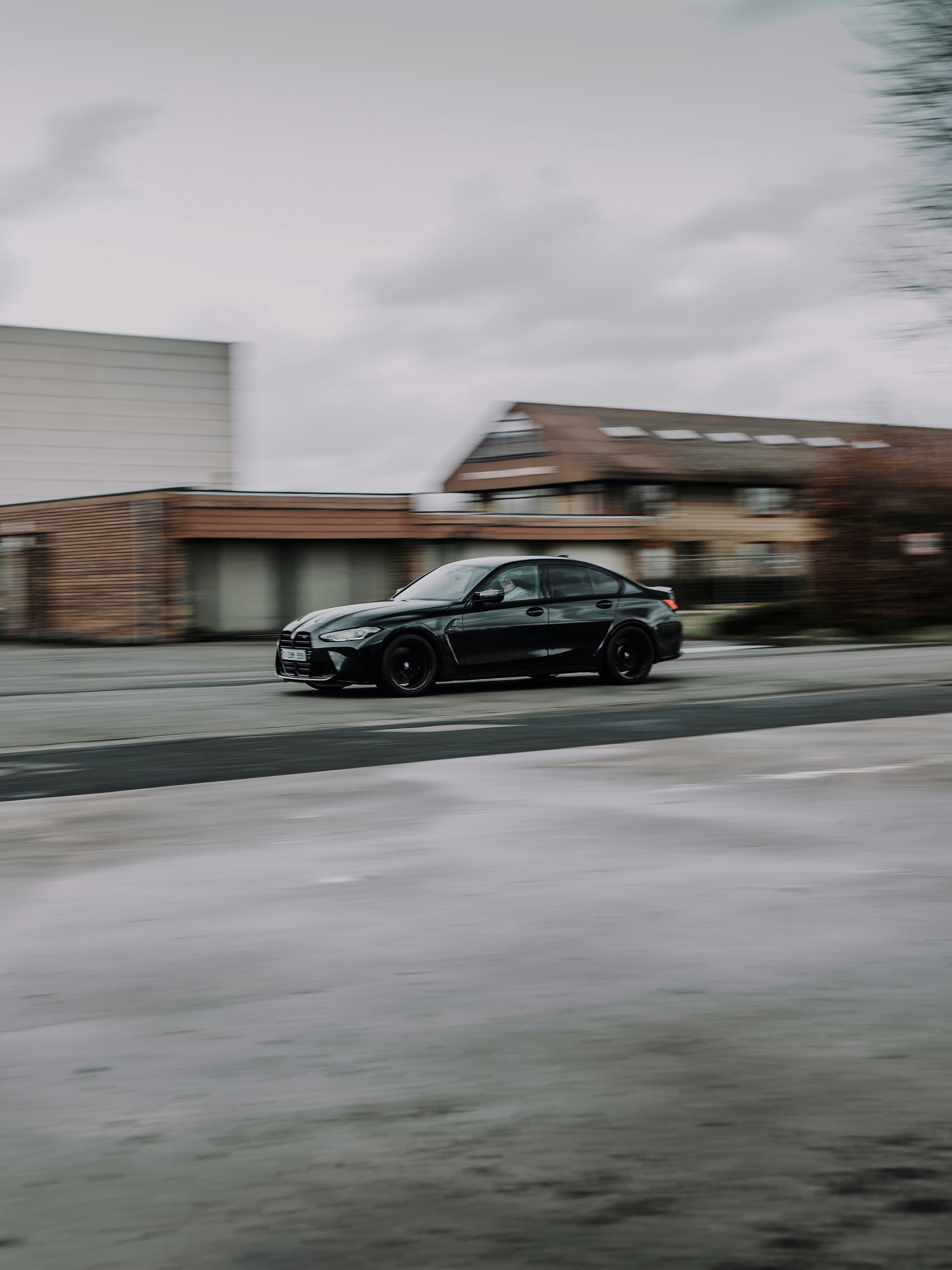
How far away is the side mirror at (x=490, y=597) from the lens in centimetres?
1542

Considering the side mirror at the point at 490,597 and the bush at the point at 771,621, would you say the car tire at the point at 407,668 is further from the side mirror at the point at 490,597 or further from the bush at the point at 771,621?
the bush at the point at 771,621

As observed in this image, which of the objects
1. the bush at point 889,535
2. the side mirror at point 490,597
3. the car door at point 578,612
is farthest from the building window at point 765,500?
the side mirror at point 490,597

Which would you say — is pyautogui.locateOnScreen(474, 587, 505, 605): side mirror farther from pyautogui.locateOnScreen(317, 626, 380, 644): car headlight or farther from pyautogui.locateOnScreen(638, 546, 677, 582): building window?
pyautogui.locateOnScreen(638, 546, 677, 582): building window

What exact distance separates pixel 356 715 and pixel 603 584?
4.11 meters

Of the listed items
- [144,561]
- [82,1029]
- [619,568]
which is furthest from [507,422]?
[82,1029]

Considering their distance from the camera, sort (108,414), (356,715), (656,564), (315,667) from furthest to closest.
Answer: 1. (108,414)
2. (656,564)
3. (315,667)
4. (356,715)

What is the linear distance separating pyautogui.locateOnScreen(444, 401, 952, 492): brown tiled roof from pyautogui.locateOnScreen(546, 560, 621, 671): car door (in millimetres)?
30937

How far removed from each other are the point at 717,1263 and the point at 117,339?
5810cm

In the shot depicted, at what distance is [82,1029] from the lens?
4012 mm

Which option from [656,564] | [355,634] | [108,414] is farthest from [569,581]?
[108,414]

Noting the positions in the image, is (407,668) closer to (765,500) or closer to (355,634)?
(355,634)

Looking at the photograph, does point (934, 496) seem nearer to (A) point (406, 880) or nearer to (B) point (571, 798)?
(B) point (571, 798)

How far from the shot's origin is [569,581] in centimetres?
1619

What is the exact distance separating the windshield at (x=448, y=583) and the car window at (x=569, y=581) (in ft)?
2.59
